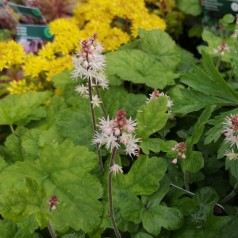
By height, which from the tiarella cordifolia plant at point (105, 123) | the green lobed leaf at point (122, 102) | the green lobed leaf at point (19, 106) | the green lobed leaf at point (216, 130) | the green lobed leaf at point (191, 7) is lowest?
the green lobed leaf at point (19, 106)

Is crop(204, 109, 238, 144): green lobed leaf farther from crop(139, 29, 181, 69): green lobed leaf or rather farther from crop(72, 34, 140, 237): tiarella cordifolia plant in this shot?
crop(139, 29, 181, 69): green lobed leaf

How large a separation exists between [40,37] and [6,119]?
62 cm

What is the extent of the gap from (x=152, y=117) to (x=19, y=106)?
551 millimetres

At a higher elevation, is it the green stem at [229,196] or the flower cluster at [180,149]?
the flower cluster at [180,149]

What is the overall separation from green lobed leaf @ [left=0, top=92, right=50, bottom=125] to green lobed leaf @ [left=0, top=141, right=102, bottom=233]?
262 mm

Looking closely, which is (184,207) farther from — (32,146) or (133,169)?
(32,146)

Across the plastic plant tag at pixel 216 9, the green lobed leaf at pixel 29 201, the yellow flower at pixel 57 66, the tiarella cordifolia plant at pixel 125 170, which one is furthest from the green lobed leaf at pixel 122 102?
the plastic plant tag at pixel 216 9

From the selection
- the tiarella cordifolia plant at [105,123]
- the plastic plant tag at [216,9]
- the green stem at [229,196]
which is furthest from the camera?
the plastic plant tag at [216,9]

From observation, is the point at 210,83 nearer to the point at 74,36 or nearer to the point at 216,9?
the point at 74,36

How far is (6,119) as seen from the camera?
57.6 inches

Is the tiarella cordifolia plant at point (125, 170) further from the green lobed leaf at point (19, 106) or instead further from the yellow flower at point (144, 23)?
the yellow flower at point (144, 23)

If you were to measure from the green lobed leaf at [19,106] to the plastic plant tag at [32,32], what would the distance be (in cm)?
42

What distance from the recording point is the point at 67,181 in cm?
118

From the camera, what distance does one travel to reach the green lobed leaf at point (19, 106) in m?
1.46
